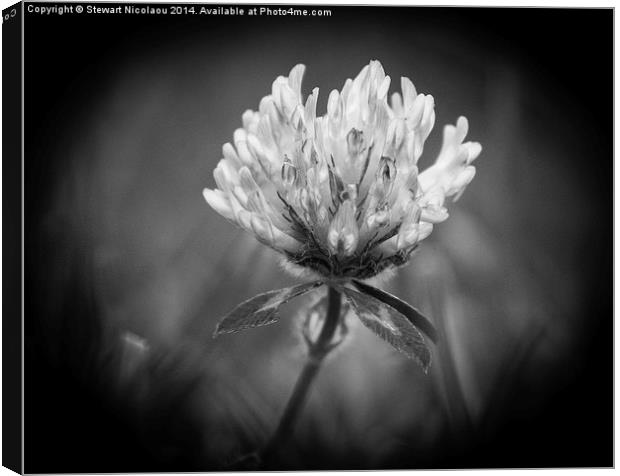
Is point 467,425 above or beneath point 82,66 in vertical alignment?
beneath

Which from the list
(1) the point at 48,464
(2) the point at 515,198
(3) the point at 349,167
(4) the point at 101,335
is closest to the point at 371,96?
(3) the point at 349,167

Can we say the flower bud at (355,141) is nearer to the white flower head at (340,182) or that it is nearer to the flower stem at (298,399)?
the white flower head at (340,182)

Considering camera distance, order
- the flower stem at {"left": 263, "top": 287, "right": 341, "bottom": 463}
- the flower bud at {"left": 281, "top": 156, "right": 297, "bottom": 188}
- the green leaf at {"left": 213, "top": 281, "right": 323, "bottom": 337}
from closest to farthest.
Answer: the flower bud at {"left": 281, "top": 156, "right": 297, "bottom": 188}, the green leaf at {"left": 213, "top": 281, "right": 323, "bottom": 337}, the flower stem at {"left": 263, "top": 287, "right": 341, "bottom": 463}

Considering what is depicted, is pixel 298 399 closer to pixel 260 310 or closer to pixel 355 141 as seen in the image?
pixel 260 310

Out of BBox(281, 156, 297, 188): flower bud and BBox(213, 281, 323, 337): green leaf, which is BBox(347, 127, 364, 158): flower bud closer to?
BBox(281, 156, 297, 188): flower bud

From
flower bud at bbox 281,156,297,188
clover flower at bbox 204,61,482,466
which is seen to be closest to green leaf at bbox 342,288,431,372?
clover flower at bbox 204,61,482,466

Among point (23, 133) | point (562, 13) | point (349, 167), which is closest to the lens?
point (349, 167)

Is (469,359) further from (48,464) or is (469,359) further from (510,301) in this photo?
(48,464)
